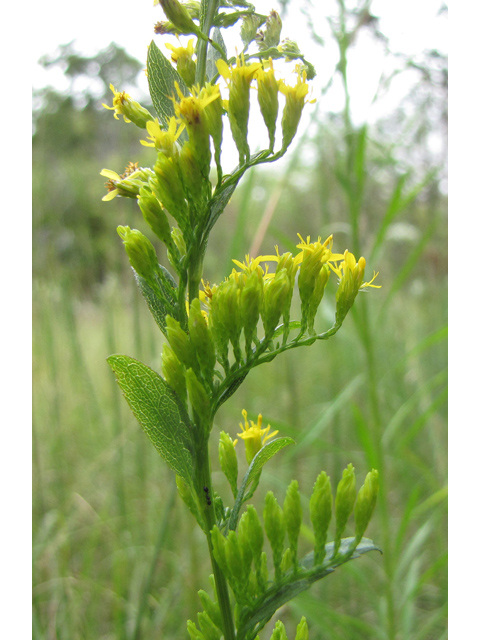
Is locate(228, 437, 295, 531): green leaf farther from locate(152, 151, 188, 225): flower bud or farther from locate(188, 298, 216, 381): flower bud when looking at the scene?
locate(152, 151, 188, 225): flower bud

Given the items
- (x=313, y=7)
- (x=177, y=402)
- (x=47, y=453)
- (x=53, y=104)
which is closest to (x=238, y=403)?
(x=47, y=453)

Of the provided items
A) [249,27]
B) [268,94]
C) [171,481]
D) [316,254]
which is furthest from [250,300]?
[171,481]

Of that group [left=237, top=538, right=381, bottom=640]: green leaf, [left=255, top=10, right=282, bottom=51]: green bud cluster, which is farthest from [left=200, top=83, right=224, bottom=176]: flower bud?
[left=237, top=538, right=381, bottom=640]: green leaf

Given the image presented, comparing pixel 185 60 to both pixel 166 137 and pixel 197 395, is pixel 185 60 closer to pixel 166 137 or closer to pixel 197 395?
pixel 166 137

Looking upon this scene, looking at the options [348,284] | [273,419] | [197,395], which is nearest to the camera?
[197,395]

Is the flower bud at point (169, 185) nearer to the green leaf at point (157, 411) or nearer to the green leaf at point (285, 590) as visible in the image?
the green leaf at point (157, 411)

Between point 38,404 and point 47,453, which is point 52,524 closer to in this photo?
point 47,453

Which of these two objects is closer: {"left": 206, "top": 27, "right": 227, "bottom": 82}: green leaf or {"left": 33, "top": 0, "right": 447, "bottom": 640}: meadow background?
{"left": 206, "top": 27, "right": 227, "bottom": 82}: green leaf
